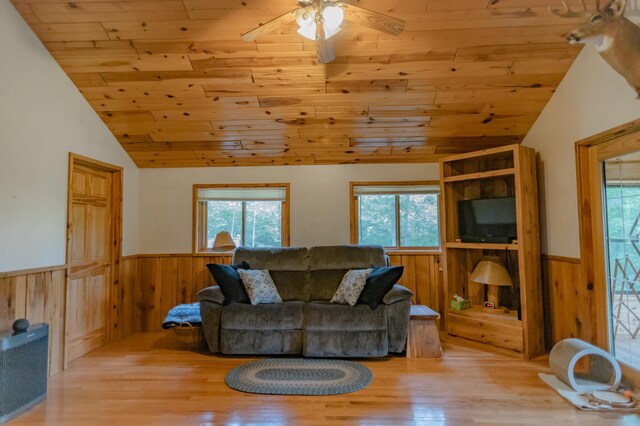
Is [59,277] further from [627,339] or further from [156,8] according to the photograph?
[627,339]

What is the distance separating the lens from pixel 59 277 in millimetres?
2906

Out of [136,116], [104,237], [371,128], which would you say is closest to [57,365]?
[104,237]

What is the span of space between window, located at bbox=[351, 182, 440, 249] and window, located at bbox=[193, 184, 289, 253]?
0.96 m

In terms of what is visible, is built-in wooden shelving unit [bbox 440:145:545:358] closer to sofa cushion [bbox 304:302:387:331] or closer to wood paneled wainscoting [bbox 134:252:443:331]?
wood paneled wainscoting [bbox 134:252:443:331]

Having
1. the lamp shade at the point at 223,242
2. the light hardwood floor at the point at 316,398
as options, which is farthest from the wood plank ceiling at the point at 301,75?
the light hardwood floor at the point at 316,398

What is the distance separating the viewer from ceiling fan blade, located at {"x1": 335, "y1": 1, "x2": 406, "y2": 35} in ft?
6.39

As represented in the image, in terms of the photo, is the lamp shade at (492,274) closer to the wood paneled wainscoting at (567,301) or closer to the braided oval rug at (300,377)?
the wood paneled wainscoting at (567,301)

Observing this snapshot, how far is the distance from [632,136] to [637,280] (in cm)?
103

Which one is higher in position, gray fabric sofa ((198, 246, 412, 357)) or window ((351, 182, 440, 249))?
window ((351, 182, 440, 249))

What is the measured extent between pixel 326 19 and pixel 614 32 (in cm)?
169

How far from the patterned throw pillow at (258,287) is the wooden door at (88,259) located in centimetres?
153

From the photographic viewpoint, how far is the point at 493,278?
3471mm

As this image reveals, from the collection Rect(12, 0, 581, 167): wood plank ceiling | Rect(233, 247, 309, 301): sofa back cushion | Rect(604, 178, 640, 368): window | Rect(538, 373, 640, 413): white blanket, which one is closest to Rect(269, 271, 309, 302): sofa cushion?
Rect(233, 247, 309, 301): sofa back cushion

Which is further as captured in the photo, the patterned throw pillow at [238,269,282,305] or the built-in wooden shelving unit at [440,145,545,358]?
the patterned throw pillow at [238,269,282,305]
